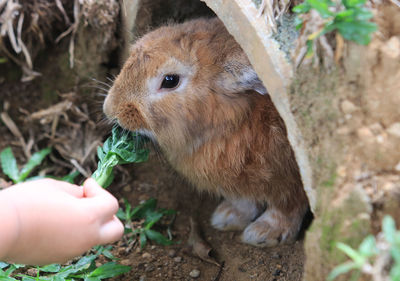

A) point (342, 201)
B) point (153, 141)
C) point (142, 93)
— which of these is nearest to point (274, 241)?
point (153, 141)

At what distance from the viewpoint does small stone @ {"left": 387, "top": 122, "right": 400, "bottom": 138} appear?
1811 mm

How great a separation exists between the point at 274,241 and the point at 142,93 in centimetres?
146

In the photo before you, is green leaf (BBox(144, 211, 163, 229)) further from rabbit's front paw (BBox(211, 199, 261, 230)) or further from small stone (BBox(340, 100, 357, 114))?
small stone (BBox(340, 100, 357, 114))

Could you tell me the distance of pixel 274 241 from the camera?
3371 mm

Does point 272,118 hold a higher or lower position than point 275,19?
lower

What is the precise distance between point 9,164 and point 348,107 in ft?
9.96

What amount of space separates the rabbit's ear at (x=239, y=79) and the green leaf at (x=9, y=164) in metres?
1.99

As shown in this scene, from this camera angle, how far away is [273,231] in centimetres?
341

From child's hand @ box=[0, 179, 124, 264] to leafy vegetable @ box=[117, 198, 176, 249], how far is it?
132cm

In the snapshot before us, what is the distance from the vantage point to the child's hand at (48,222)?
6.02 ft

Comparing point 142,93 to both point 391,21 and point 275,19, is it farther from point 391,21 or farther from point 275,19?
point 391,21

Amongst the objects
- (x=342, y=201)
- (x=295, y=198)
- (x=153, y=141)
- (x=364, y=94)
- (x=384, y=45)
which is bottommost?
(x=295, y=198)

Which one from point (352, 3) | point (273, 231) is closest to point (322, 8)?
point (352, 3)

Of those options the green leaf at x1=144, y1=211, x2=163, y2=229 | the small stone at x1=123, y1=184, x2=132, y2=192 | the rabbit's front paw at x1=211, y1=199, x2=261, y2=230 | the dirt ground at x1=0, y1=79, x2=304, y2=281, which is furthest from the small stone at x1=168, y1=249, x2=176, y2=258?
the small stone at x1=123, y1=184, x2=132, y2=192
